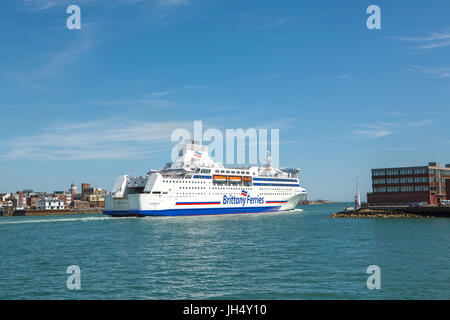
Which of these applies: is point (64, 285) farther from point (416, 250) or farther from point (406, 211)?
point (406, 211)

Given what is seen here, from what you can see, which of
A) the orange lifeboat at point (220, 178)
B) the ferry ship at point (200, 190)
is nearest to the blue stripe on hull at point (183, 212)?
the ferry ship at point (200, 190)

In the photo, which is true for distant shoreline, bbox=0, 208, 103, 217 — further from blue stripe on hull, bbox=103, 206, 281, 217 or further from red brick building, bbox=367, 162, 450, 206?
red brick building, bbox=367, 162, 450, 206

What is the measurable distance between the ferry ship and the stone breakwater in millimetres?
16666

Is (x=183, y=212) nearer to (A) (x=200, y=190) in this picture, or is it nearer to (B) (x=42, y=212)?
(A) (x=200, y=190)

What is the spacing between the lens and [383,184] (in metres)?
82.3

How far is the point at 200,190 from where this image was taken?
231 feet

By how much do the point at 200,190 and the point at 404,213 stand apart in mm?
Result: 34035

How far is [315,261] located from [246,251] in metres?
5.34

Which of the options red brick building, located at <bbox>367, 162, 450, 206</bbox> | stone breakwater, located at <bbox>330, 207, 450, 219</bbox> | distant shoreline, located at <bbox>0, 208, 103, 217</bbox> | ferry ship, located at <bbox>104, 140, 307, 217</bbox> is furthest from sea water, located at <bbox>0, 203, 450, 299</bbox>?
distant shoreline, located at <bbox>0, 208, 103, 217</bbox>

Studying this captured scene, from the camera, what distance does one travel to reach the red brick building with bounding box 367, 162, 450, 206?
7806 cm

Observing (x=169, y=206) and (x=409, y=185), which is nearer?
(x=169, y=206)

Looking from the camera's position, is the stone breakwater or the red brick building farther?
the red brick building

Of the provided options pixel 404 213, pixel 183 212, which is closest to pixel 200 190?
pixel 183 212
